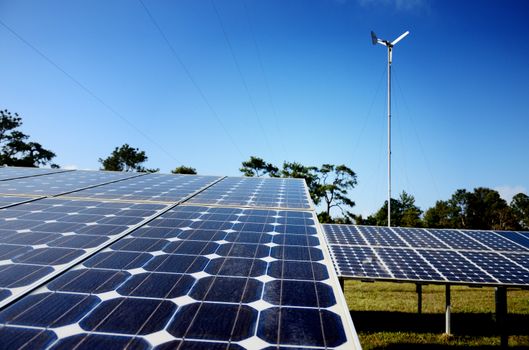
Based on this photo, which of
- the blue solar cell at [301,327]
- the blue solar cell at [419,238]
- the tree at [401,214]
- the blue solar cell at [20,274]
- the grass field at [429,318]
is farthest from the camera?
the tree at [401,214]

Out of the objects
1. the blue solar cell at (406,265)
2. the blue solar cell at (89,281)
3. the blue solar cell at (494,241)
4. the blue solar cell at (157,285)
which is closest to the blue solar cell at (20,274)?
the blue solar cell at (89,281)

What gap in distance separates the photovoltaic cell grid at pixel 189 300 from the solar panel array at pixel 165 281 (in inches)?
0.6

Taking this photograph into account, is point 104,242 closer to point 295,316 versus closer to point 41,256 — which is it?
point 41,256

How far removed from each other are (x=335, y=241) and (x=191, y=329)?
11.8 meters

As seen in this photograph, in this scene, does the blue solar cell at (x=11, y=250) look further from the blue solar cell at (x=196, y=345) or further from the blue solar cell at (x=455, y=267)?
the blue solar cell at (x=455, y=267)

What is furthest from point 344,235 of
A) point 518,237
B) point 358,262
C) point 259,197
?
point 518,237

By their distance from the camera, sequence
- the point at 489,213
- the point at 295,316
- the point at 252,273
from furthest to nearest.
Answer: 1. the point at 489,213
2. the point at 252,273
3. the point at 295,316

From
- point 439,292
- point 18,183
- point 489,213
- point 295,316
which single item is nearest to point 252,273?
point 295,316

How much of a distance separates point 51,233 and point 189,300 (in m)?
4.38

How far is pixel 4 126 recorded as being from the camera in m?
62.0

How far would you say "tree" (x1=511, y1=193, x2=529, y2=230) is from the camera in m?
89.7

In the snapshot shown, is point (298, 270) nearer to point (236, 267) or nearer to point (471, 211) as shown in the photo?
point (236, 267)

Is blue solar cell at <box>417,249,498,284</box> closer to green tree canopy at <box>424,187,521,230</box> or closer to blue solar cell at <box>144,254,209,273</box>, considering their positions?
blue solar cell at <box>144,254,209,273</box>

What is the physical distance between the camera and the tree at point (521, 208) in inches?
3531
